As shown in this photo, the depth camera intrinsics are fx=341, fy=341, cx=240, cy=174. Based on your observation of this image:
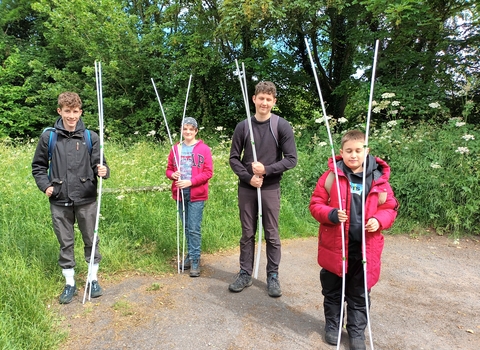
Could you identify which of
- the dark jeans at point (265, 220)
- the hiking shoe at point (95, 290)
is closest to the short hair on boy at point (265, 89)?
the dark jeans at point (265, 220)

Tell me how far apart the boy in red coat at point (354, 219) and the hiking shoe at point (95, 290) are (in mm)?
2085

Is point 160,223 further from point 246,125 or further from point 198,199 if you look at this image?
point 246,125

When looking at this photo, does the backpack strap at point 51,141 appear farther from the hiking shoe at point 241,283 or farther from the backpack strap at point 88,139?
the hiking shoe at point 241,283

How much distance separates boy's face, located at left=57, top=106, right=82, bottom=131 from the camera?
9.76ft

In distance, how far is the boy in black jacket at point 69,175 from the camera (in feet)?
9.80

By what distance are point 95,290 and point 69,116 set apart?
1.62m

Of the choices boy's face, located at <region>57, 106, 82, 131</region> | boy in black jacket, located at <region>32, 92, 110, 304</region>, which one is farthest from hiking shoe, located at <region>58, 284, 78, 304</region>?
boy's face, located at <region>57, 106, 82, 131</region>

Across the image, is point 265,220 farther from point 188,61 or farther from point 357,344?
point 188,61

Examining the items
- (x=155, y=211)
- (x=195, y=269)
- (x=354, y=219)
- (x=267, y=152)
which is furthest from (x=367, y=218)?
(x=155, y=211)

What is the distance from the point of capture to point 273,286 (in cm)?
328

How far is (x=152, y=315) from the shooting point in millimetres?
2885

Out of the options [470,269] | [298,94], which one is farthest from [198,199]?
[298,94]

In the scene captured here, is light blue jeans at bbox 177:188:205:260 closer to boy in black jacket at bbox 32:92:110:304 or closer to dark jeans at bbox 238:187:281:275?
dark jeans at bbox 238:187:281:275

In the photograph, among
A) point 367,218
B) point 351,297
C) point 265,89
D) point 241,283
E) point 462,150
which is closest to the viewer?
point 367,218
